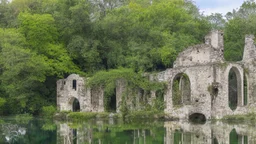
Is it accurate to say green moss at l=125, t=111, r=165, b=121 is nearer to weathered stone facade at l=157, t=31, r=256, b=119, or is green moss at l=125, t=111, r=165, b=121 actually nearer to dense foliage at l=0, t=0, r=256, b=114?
weathered stone facade at l=157, t=31, r=256, b=119

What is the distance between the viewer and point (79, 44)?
37.5 m

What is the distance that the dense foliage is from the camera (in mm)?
35219

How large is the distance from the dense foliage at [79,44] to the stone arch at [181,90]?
12.0ft

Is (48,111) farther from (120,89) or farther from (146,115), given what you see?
(146,115)

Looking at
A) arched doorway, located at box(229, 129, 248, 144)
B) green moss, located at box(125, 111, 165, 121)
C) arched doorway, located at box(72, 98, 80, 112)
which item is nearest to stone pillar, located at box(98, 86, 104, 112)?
green moss, located at box(125, 111, 165, 121)

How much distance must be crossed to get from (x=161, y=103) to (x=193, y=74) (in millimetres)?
3133

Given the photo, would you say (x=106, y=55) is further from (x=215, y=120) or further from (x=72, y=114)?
(x=215, y=120)

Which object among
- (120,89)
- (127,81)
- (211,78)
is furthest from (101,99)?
(211,78)

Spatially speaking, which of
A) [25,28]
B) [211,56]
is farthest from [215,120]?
[25,28]

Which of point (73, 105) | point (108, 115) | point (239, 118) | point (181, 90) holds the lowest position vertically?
point (239, 118)

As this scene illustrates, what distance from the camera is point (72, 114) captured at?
1296 inches

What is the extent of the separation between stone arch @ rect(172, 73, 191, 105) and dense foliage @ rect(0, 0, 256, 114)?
3643 millimetres

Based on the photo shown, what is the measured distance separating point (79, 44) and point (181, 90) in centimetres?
1037

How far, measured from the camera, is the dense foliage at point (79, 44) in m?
35.2
